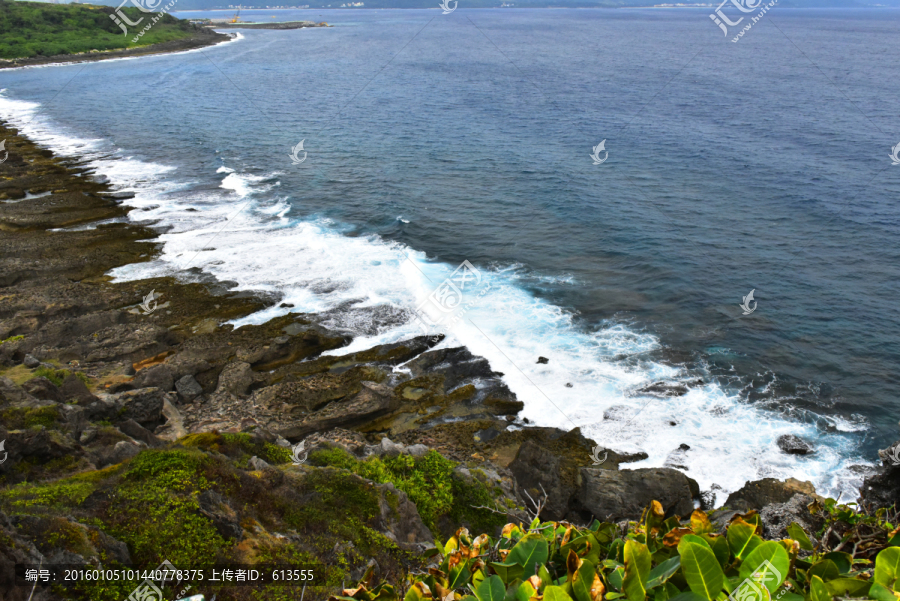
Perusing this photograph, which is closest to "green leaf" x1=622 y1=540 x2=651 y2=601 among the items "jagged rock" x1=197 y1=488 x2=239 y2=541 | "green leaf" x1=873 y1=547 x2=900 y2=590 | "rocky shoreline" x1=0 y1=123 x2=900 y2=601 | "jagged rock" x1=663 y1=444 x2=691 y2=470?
"green leaf" x1=873 y1=547 x2=900 y2=590

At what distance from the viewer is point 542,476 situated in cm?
1623

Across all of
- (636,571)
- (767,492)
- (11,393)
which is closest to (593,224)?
(767,492)

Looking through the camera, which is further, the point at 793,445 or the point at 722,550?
the point at 793,445

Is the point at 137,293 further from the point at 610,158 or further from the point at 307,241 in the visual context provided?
the point at 610,158

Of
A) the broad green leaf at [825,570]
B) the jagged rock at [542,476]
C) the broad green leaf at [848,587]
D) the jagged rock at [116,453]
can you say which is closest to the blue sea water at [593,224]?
the jagged rock at [542,476]

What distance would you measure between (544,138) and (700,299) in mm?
29973

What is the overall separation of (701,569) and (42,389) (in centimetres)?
1872

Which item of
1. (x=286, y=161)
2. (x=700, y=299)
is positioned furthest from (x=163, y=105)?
(x=700, y=299)

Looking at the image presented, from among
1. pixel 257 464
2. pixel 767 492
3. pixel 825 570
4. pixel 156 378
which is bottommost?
pixel 767 492

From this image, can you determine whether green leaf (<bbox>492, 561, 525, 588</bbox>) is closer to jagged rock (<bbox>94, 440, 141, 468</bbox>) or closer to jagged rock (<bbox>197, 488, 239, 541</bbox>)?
jagged rock (<bbox>197, 488, 239, 541</bbox>)

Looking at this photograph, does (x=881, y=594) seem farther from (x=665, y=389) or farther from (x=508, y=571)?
(x=665, y=389)

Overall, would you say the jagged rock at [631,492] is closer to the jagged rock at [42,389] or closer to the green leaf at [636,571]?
the green leaf at [636,571]

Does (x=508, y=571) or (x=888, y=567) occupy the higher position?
(x=888, y=567)

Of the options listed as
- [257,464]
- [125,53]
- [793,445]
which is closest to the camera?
[257,464]
